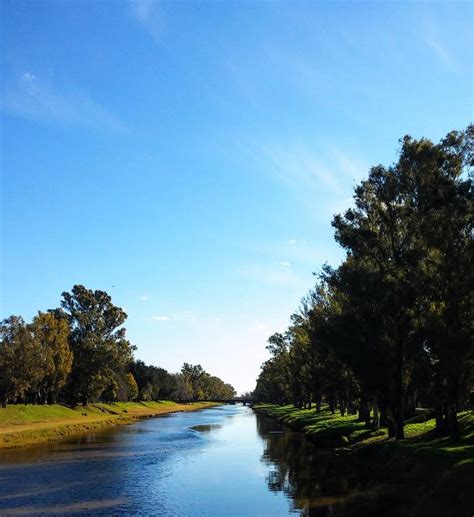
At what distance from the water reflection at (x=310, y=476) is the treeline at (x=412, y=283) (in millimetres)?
6296

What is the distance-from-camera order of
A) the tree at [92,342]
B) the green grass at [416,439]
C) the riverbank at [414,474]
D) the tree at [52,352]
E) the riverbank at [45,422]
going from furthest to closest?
the tree at [92,342] → the tree at [52,352] → the riverbank at [45,422] → the green grass at [416,439] → the riverbank at [414,474]

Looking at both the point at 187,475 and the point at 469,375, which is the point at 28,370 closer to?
the point at 187,475

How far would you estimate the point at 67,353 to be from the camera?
98938mm

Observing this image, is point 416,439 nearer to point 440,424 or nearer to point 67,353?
point 440,424

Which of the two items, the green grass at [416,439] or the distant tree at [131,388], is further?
the distant tree at [131,388]

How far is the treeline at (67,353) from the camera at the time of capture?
261 ft

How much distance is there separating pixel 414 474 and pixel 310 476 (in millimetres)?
8308

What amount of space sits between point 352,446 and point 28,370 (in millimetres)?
52915

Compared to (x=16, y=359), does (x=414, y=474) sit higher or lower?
lower

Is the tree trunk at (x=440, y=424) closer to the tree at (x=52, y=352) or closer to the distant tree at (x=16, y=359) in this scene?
the distant tree at (x=16, y=359)

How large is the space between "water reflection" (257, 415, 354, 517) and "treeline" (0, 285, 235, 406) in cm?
4398

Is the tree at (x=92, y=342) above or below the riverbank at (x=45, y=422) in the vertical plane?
above

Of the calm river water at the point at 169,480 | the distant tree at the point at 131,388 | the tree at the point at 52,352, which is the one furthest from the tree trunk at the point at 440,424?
the distant tree at the point at 131,388

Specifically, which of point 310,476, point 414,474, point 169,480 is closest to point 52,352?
point 169,480
